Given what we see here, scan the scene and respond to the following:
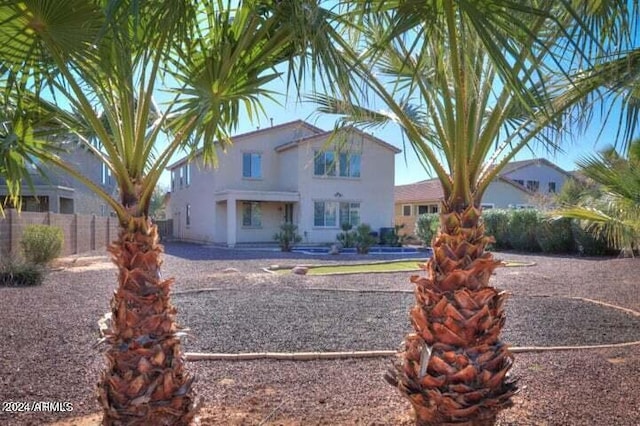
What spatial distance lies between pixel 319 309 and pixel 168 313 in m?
5.33

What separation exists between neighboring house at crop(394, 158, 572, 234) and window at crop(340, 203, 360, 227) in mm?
7884

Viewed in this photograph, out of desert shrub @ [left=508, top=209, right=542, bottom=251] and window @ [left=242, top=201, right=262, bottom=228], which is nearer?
desert shrub @ [left=508, top=209, right=542, bottom=251]

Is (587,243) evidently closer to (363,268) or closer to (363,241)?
(363,241)

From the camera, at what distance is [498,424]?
3832mm

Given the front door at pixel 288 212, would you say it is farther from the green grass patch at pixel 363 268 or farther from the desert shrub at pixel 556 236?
the desert shrub at pixel 556 236

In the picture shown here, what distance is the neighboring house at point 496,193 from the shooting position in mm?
35031

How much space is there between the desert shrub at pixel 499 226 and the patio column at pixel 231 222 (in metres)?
14.1

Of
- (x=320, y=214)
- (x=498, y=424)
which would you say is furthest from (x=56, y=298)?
(x=320, y=214)

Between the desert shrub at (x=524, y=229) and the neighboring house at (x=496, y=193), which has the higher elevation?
the neighboring house at (x=496, y=193)

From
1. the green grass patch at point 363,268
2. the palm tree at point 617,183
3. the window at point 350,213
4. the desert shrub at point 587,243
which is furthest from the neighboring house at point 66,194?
the desert shrub at point 587,243

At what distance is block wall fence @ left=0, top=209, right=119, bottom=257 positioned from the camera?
14.0 metres

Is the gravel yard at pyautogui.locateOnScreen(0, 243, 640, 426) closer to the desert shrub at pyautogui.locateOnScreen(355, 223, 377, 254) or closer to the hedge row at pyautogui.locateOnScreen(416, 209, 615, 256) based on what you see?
the hedge row at pyautogui.locateOnScreen(416, 209, 615, 256)

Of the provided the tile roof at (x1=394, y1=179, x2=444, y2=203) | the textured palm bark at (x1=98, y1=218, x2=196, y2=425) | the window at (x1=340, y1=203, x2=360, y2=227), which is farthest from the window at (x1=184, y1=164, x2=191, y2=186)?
the textured palm bark at (x1=98, y1=218, x2=196, y2=425)

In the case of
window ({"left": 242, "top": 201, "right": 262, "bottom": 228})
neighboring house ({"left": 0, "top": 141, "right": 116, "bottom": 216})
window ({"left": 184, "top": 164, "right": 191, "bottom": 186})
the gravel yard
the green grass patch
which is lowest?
the gravel yard
